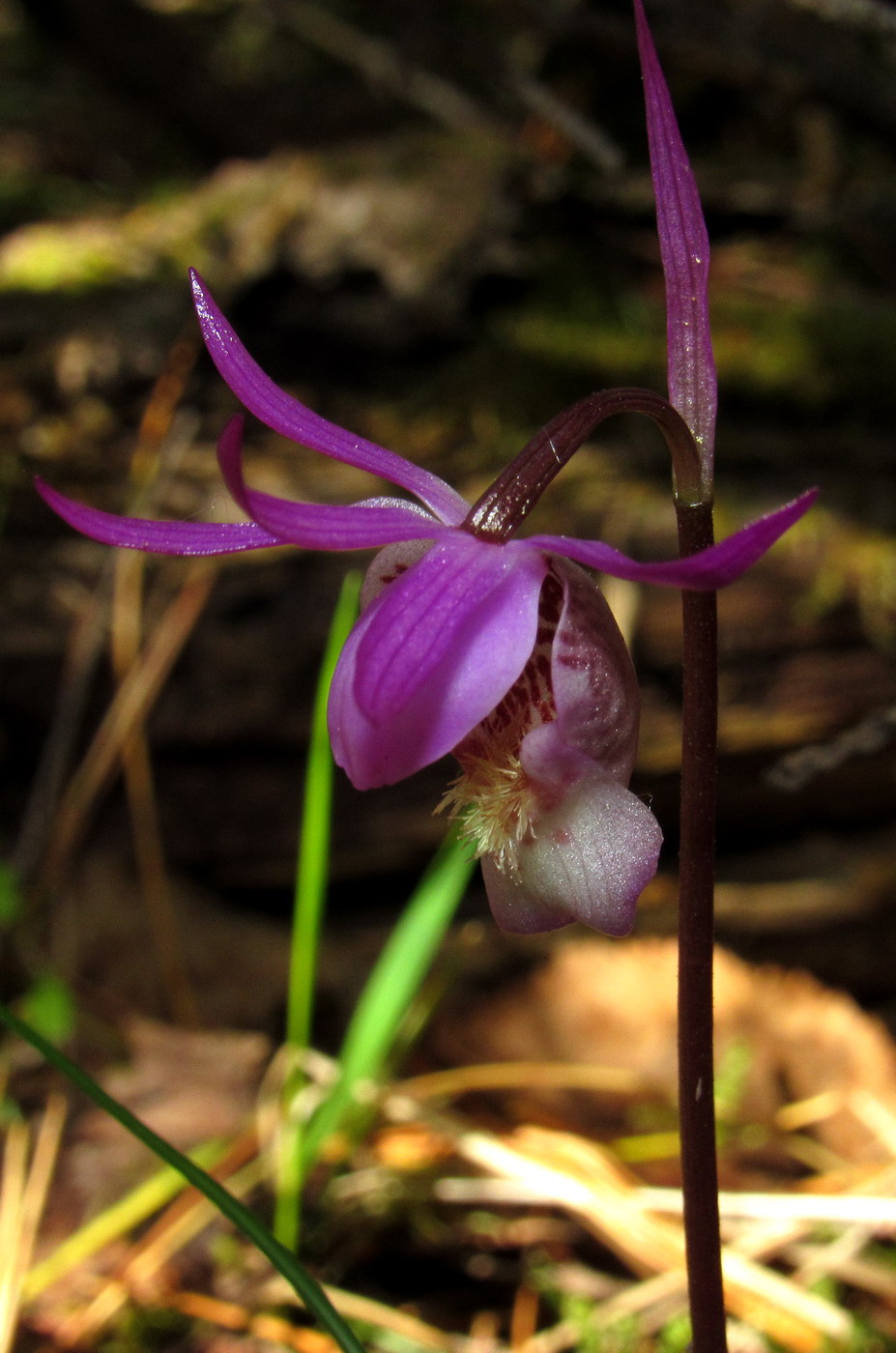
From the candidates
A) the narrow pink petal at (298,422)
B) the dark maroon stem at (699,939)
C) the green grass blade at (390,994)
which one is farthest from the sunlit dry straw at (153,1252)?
the narrow pink petal at (298,422)

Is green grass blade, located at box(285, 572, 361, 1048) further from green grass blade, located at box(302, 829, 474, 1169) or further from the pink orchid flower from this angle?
the pink orchid flower

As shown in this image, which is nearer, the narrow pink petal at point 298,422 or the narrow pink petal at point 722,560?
the narrow pink petal at point 722,560

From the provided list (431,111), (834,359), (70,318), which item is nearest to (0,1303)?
(70,318)

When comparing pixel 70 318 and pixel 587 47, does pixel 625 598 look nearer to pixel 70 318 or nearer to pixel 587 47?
pixel 70 318

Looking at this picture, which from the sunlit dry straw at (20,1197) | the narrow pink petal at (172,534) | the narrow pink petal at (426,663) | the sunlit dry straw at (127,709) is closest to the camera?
the narrow pink petal at (426,663)

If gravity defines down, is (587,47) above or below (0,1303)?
above

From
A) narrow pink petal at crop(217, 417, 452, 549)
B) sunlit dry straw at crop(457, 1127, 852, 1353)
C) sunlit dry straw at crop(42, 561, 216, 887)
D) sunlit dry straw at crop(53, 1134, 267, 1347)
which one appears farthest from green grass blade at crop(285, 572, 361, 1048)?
narrow pink petal at crop(217, 417, 452, 549)

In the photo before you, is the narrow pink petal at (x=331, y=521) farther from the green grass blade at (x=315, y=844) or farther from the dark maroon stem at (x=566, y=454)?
the green grass blade at (x=315, y=844)
